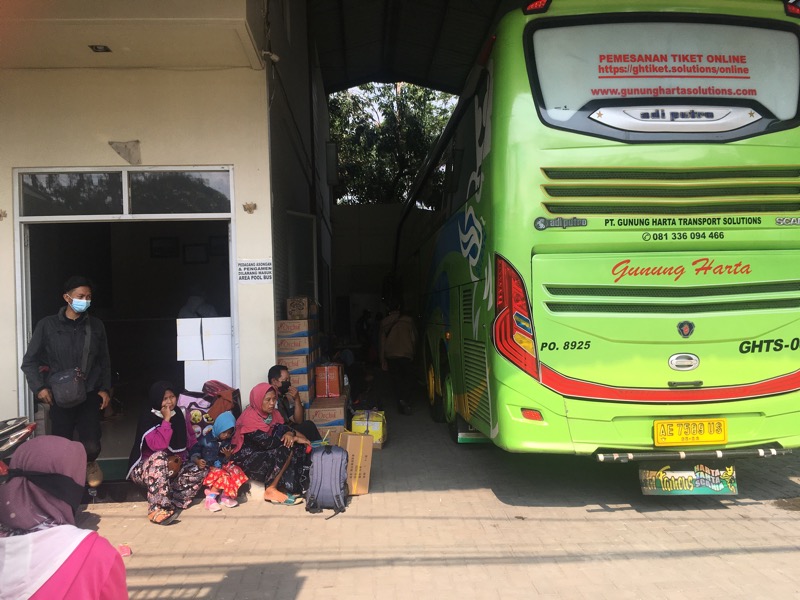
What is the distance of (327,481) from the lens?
4.82 meters

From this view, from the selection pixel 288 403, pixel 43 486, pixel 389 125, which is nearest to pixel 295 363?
pixel 288 403

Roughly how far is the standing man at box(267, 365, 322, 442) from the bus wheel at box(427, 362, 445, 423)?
239 cm

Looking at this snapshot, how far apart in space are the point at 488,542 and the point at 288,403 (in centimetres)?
254

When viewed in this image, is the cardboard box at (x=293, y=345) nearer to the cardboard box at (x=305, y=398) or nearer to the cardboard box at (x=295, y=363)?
the cardboard box at (x=295, y=363)

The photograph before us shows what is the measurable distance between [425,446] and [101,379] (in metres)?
3.57

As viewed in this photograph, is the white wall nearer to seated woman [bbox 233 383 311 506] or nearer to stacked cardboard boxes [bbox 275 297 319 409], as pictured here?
stacked cardboard boxes [bbox 275 297 319 409]

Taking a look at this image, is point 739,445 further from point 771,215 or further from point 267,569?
point 267,569

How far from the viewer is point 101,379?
5.22 metres

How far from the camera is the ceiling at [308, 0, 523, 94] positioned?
13281 millimetres

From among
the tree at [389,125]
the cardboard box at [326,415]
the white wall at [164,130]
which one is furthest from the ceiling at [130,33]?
the tree at [389,125]

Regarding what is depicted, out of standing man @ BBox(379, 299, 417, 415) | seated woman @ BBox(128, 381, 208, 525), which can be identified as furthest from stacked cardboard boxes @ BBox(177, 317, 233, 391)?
standing man @ BBox(379, 299, 417, 415)

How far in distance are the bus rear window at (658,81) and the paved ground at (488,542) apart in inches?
116

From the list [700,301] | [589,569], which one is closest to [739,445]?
[700,301]

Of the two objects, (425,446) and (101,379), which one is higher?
(101,379)
